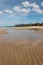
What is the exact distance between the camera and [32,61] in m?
4.44

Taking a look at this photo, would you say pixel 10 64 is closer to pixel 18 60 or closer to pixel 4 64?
pixel 4 64

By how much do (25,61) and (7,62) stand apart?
70cm

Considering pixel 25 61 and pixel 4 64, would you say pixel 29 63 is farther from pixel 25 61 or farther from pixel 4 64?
pixel 4 64

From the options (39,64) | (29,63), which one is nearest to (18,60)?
(29,63)

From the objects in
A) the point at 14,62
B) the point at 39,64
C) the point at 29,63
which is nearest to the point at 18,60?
the point at 14,62

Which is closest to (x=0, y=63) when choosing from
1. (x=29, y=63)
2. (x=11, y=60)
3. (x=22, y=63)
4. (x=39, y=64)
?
(x=11, y=60)

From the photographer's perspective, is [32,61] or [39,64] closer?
[39,64]

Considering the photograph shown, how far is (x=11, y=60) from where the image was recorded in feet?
15.0

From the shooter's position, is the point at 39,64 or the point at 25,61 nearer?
the point at 39,64

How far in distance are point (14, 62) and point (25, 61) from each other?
17.0 inches

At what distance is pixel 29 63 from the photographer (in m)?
4.23

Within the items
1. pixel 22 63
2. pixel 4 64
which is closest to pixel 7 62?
pixel 4 64

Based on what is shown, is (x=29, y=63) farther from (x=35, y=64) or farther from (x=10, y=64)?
(x=10, y=64)

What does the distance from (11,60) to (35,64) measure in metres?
1.01
